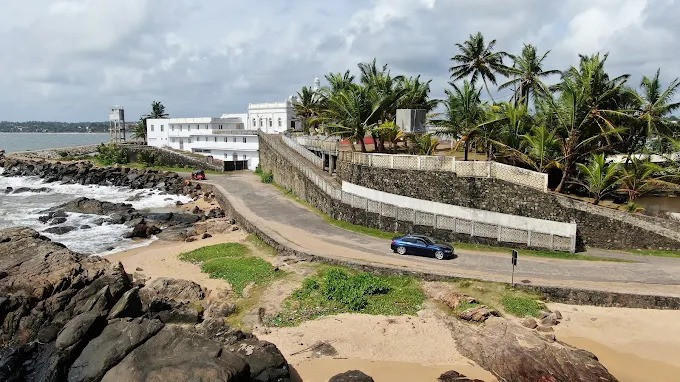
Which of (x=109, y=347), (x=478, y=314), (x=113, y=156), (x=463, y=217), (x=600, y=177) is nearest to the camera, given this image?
(x=109, y=347)

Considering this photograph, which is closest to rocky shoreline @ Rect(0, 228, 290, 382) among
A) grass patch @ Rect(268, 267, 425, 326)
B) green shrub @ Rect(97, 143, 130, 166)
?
grass patch @ Rect(268, 267, 425, 326)

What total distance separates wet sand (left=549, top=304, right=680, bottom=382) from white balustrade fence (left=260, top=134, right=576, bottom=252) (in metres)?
6.03

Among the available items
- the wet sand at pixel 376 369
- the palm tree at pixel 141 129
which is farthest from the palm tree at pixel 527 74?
the palm tree at pixel 141 129

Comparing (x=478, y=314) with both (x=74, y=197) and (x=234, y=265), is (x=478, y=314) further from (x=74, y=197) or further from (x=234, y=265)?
(x=74, y=197)

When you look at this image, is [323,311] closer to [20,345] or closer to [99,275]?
[99,275]

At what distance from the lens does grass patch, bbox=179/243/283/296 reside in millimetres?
23969

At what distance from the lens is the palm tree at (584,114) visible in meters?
28.2

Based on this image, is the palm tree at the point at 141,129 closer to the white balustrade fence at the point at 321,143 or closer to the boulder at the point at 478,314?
the white balustrade fence at the point at 321,143

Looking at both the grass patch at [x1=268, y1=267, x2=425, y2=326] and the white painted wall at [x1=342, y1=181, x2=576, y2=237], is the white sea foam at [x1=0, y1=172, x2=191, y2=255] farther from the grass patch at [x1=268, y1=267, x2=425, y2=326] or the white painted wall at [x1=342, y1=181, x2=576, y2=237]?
the grass patch at [x1=268, y1=267, x2=425, y2=326]

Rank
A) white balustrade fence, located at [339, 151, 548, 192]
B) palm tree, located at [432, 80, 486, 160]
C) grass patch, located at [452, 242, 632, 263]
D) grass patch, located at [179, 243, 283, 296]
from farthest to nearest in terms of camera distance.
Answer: palm tree, located at [432, 80, 486, 160] < white balustrade fence, located at [339, 151, 548, 192] < grass patch, located at [452, 242, 632, 263] < grass patch, located at [179, 243, 283, 296]

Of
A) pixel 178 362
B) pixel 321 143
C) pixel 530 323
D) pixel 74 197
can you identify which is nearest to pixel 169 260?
pixel 178 362

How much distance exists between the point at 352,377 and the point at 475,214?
50.0 ft

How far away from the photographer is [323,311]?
20.1 meters

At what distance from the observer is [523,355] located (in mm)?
15891
